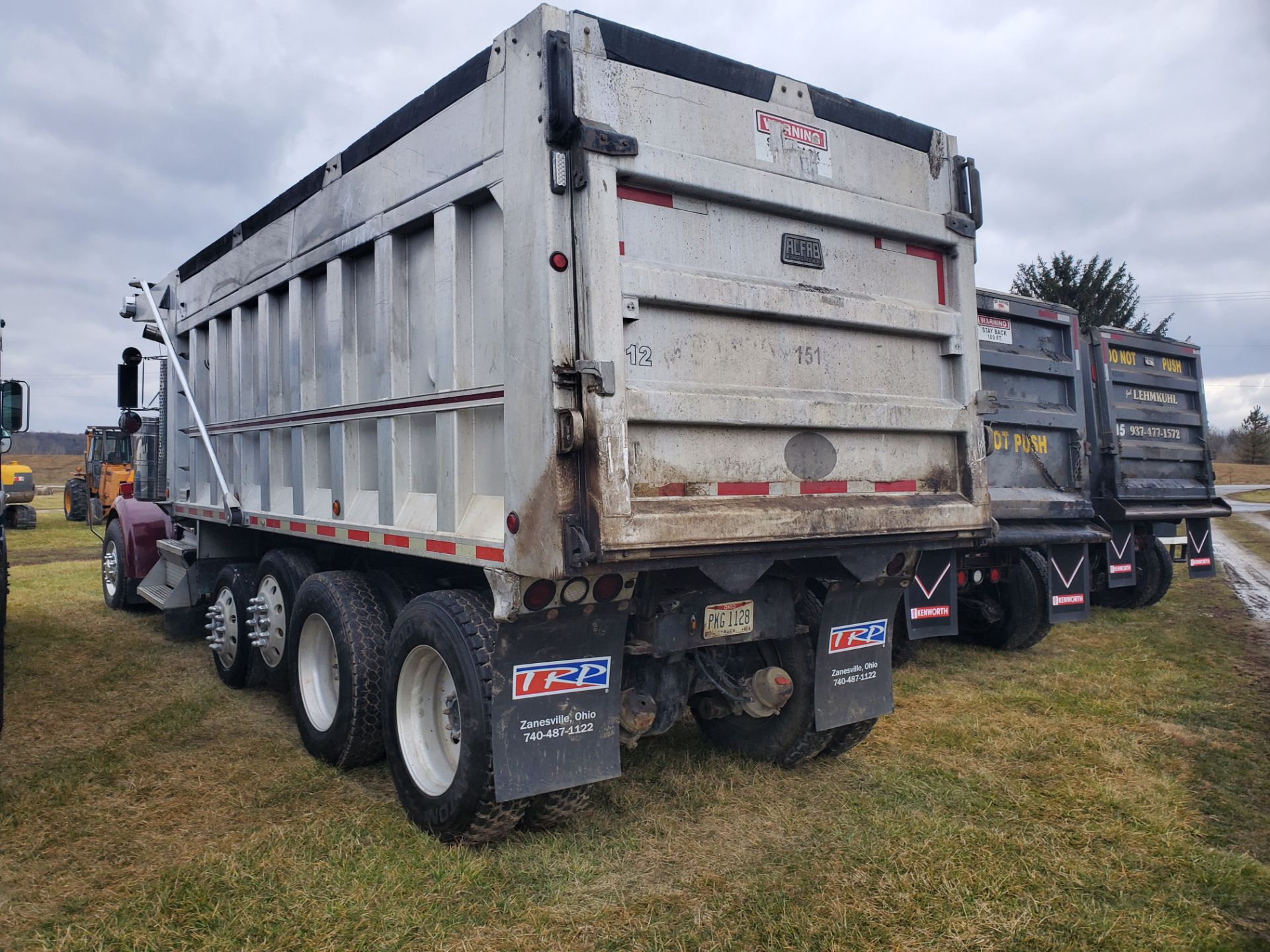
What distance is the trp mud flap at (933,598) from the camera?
6559 millimetres

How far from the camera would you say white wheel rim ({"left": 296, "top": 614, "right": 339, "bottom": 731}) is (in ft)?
16.6

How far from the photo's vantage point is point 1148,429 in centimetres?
960

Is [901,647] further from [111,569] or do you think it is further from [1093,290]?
[1093,290]

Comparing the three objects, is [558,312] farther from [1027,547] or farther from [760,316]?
[1027,547]

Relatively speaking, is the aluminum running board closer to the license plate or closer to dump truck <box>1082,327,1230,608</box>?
the license plate

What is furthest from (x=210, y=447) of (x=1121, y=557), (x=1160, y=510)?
(x=1160, y=510)

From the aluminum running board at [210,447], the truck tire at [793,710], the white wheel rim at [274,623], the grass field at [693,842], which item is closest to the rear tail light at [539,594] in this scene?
the grass field at [693,842]

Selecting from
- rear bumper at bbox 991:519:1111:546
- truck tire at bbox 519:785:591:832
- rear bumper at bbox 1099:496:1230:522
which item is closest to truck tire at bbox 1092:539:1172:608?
rear bumper at bbox 1099:496:1230:522

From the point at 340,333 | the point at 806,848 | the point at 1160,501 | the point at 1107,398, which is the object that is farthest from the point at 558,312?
the point at 1160,501

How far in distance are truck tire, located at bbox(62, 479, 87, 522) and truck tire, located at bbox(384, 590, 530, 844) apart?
80.0 feet

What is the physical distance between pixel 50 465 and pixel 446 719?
215 ft

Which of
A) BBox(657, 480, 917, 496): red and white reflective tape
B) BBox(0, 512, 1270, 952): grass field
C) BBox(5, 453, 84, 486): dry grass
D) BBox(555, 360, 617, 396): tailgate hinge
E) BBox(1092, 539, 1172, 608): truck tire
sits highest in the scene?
BBox(5, 453, 84, 486): dry grass

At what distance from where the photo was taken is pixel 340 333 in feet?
15.8

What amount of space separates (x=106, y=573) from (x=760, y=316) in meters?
9.07
